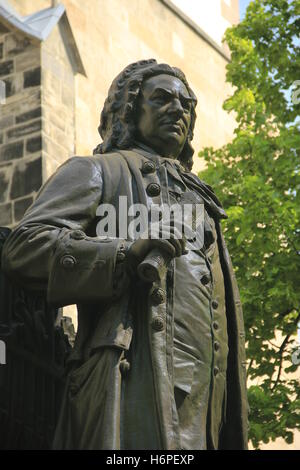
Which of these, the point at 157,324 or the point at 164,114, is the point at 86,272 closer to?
the point at 157,324

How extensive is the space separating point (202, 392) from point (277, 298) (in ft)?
22.4

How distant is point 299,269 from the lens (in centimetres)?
1098

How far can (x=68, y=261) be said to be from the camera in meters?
3.99

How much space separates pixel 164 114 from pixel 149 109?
6cm

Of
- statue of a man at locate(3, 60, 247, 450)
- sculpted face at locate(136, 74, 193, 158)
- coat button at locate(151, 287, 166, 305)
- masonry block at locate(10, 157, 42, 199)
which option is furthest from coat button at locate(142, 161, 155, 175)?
masonry block at locate(10, 157, 42, 199)

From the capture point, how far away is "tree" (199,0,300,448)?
422 inches

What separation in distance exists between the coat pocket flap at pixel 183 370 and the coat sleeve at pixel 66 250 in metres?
0.29

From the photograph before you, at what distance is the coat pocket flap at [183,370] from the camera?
3.97 metres

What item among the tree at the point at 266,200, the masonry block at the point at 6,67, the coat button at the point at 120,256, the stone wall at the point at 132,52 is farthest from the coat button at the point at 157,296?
the stone wall at the point at 132,52

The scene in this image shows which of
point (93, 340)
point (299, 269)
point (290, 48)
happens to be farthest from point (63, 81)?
point (93, 340)

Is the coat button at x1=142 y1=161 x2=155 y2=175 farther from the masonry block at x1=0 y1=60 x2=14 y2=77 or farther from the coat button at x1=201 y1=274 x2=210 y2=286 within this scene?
→ the masonry block at x1=0 y1=60 x2=14 y2=77

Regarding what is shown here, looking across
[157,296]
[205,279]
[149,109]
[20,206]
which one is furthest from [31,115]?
[157,296]

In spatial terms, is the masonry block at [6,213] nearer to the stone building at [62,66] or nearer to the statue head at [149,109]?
the stone building at [62,66]

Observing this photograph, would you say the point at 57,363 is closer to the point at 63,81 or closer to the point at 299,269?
the point at 299,269
